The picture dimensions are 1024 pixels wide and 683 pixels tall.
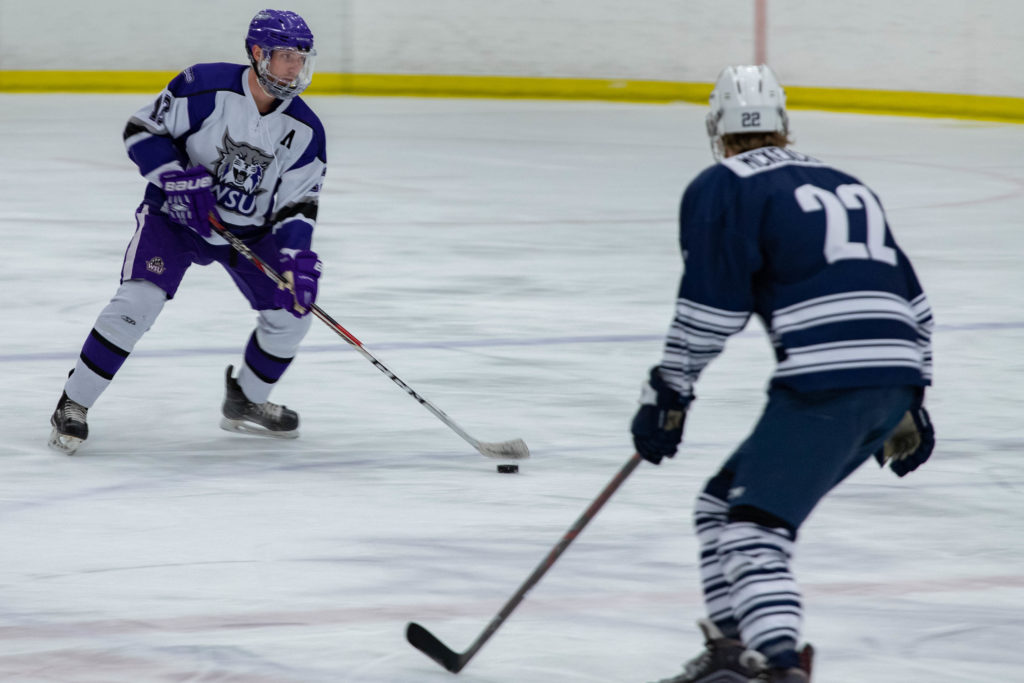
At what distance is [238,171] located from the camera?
13.1 feet

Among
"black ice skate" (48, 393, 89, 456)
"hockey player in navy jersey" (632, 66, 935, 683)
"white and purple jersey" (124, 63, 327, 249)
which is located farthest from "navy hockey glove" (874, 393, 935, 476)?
"black ice skate" (48, 393, 89, 456)

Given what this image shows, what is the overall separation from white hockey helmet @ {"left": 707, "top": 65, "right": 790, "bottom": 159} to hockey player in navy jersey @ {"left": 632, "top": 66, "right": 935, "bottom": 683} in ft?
0.14

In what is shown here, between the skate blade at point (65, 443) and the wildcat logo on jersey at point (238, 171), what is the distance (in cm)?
67

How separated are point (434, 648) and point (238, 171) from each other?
1.76m

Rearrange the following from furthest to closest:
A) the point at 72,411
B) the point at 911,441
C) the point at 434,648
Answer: the point at 72,411, the point at 434,648, the point at 911,441

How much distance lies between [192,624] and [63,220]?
5.47m

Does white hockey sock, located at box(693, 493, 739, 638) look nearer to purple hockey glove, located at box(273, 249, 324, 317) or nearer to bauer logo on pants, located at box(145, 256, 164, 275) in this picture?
purple hockey glove, located at box(273, 249, 324, 317)

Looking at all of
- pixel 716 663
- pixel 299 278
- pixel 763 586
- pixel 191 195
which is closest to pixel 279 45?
pixel 191 195

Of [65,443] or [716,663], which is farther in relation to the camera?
[65,443]

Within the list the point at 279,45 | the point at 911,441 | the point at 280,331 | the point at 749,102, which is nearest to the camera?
the point at 749,102

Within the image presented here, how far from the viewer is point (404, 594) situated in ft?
9.63

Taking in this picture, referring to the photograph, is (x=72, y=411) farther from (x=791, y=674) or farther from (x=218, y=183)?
(x=791, y=674)

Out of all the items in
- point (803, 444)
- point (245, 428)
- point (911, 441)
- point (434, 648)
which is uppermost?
point (803, 444)

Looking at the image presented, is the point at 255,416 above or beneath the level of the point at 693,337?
beneath
